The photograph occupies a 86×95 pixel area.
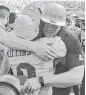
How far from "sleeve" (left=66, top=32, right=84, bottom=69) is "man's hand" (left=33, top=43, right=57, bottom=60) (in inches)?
4.6

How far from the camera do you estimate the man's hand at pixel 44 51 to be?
163cm

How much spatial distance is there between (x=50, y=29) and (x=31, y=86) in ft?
1.08

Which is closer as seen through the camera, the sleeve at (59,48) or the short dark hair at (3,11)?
the sleeve at (59,48)

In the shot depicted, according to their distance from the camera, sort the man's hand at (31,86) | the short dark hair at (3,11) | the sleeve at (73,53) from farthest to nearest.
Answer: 1. the short dark hair at (3,11)
2. the sleeve at (73,53)
3. the man's hand at (31,86)

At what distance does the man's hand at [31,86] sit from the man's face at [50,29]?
27 centimetres

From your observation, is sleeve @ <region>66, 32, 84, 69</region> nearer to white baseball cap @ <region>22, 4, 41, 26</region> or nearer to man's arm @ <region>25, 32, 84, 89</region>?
man's arm @ <region>25, 32, 84, 89</region>

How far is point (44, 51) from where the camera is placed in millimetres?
1635

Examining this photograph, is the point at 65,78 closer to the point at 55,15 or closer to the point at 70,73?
the point at 70,73

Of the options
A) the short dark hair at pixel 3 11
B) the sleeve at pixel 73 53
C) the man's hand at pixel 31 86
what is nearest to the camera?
the man's hand at pixel 31 86

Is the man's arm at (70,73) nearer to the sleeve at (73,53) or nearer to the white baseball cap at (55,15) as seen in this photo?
the sleeve at (73,53)

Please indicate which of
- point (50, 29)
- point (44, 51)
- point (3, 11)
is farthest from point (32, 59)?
point (3, 11)

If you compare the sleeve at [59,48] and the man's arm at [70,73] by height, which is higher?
the sleeve at [59,48]

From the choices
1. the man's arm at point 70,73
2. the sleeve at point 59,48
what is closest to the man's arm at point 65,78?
the man's arm at point 70,73

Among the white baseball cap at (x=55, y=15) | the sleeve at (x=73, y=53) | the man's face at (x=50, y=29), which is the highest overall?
the white baseball cap at (x=55, y=15)
